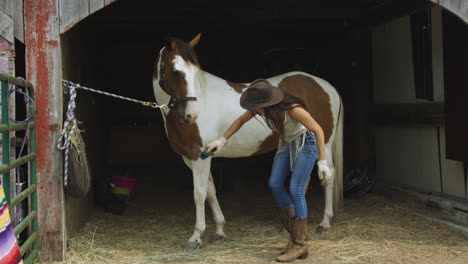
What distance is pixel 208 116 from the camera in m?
4.56

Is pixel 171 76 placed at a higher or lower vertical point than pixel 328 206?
higher

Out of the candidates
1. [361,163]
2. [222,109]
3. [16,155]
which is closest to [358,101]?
[361,163]

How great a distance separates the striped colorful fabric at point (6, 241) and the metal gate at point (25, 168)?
0.60 meters

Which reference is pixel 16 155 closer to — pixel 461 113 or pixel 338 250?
pixel 338 250

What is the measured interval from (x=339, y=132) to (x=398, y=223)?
117cm

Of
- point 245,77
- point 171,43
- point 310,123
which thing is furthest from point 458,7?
point 245,77

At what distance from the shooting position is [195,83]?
4438 mm

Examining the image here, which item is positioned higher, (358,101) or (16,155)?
(358,101)

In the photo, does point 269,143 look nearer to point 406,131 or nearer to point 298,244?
point 298,244

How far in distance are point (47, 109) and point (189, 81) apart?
3.90ft

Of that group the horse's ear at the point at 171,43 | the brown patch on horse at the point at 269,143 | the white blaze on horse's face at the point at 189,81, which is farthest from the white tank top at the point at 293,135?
the horse's ear at the point at 171,43

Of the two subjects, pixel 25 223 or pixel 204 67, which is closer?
pixel 25 223

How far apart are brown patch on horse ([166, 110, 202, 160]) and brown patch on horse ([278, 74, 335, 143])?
47.6 inches

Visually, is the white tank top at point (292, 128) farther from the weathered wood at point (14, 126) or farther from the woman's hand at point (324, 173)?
the weathered wood at point (14, 126)
